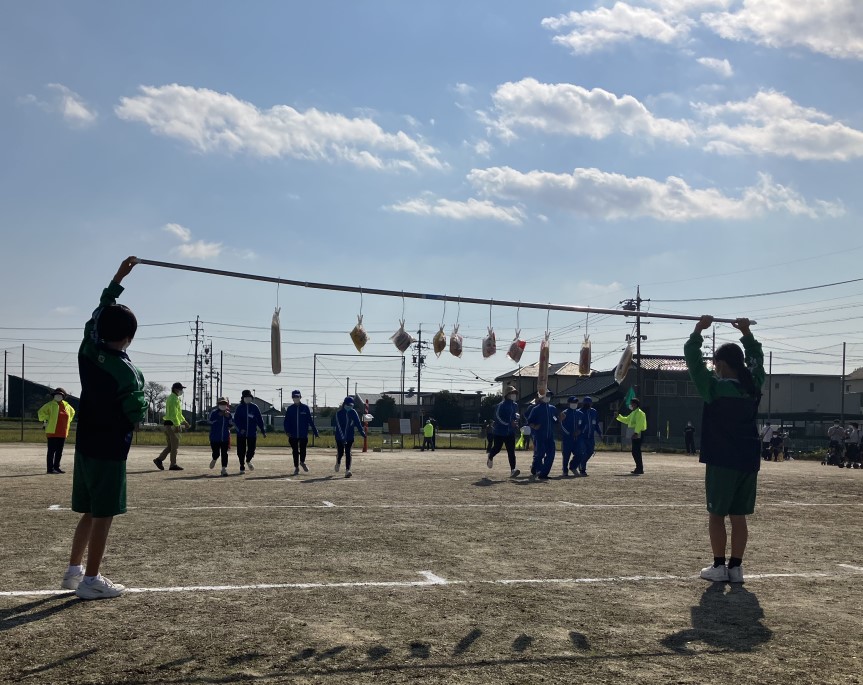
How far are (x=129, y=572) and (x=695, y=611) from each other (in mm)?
4276

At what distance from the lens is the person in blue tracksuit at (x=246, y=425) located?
778 inches

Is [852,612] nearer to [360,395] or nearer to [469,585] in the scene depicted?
[469,585]

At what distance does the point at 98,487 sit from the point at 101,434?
0.36 meters

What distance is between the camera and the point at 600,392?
73.1 metres

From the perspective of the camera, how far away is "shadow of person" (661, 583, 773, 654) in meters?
4.79

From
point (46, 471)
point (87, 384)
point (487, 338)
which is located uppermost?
point (487, 338)

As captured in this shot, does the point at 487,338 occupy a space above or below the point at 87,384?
above

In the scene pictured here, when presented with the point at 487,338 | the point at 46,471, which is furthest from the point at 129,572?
the point at 46,471

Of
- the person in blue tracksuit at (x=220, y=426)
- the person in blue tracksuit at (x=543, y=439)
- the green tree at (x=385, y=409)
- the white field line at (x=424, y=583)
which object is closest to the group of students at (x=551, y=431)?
the person in blue tracksuit at (x=543, y=439)

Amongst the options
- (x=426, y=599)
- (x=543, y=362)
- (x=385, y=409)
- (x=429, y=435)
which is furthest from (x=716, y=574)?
(x=385, y=409)

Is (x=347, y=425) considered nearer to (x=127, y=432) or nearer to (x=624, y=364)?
(x=624, y=364)

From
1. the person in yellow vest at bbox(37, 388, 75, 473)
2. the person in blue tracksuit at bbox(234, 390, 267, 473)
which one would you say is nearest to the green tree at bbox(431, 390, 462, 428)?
the person in blue tracksuit at bbox(234, 390, 267, 473)

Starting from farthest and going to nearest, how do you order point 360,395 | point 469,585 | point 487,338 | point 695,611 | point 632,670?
point 360,395 → point 487,338 → point 469,585 → point 695,611 → point 632,670

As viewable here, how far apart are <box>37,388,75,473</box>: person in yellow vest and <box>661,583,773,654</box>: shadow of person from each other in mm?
15820
